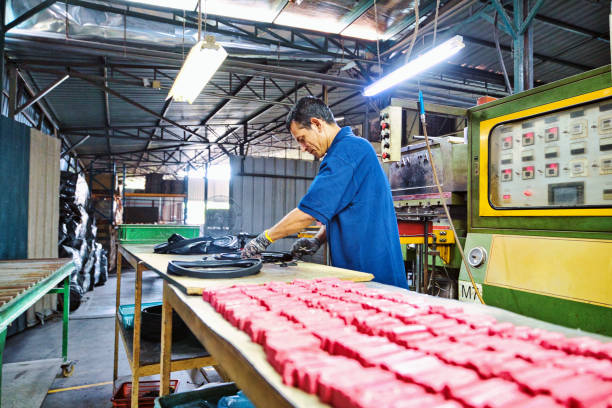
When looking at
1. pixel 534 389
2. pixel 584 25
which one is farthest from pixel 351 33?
pixel 534 389

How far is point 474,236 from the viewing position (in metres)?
3.00

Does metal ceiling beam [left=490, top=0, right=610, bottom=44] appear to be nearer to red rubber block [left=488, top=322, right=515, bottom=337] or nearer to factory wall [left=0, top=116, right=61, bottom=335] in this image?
red rubber block [left=488, top=322, right=515, bottom=337]

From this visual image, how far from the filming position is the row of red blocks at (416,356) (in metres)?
0.61

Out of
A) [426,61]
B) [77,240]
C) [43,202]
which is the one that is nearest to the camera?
[426,61]

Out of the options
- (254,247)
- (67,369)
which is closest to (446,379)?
(254,247)

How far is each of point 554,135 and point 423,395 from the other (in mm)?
2542

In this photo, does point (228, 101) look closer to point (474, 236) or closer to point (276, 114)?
point (276, 114)

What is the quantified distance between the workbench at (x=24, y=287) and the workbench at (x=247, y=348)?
122 cm

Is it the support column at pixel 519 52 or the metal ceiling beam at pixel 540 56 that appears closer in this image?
the support column at pixel 519 52

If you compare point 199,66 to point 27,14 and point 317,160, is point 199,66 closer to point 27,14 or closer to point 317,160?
point 317,160

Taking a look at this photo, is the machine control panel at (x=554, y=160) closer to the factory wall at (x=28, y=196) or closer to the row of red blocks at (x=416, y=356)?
the row of red blocks at (x=416, y=356)

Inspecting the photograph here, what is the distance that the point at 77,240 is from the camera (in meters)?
7.09

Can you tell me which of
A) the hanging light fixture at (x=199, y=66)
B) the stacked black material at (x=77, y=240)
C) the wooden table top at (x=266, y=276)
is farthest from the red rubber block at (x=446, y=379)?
the stacked black material at (x=77, y=240)

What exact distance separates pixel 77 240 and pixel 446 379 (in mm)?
7867
